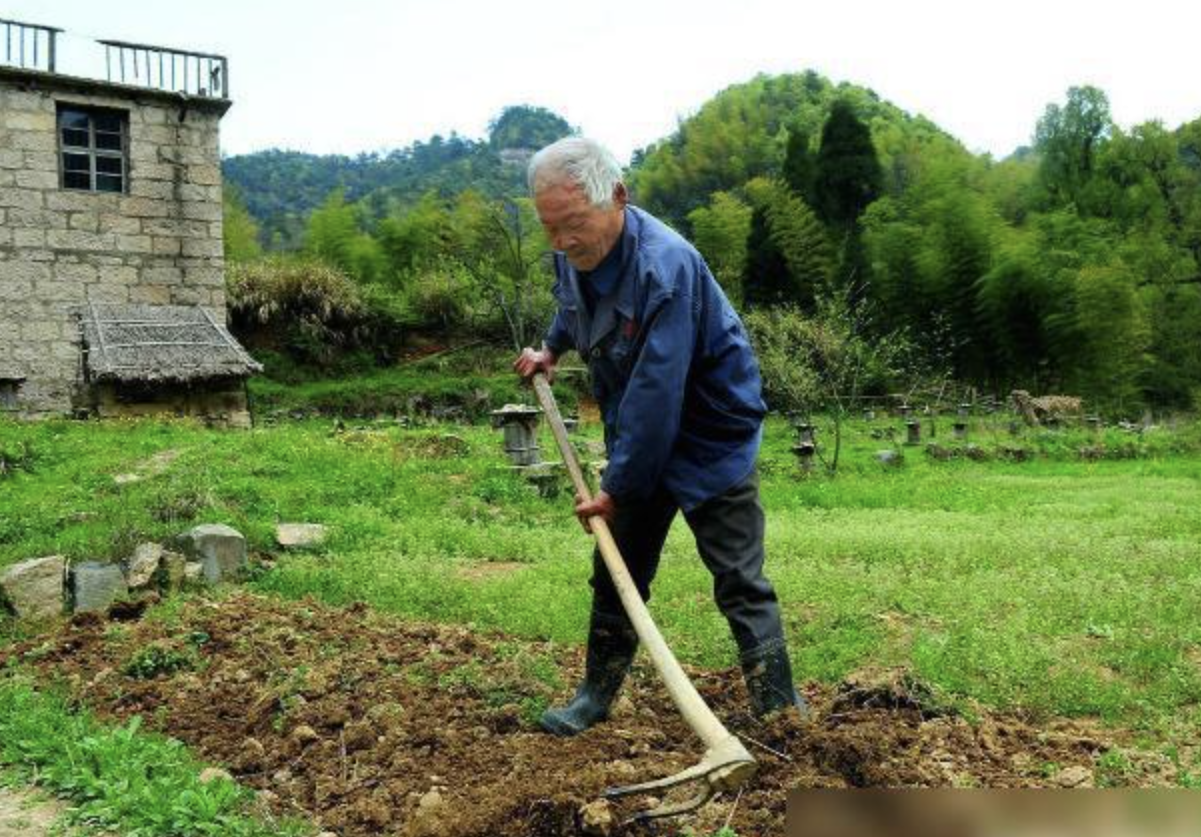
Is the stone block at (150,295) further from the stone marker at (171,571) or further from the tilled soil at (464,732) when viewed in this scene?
the tilled soil at (464,732)

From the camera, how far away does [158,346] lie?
15.3m

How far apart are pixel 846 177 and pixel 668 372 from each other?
110 feet

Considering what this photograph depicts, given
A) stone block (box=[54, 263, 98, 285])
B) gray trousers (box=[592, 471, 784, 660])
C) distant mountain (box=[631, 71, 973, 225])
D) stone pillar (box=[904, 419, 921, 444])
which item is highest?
distant mountain (box=[631, 71, 973, 225])

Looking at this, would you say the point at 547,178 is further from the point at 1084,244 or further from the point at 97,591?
the point at 1084,244

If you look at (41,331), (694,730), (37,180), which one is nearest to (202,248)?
(37,180)

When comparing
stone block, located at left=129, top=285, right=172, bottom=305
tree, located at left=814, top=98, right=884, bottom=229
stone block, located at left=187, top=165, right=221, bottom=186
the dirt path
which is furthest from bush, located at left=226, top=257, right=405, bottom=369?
the dirt path

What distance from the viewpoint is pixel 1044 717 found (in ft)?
11.1

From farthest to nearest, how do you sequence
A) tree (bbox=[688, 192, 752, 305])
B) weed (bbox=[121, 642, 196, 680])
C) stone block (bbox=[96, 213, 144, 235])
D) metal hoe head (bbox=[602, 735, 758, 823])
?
tree (bbox=[688, 192, 752, 305]) → stone block (bbox=[96, 213, 144, 235]) → weed (bbox=[121, 642, 196, 680]) → metal hoe head (bbox=[602, 735, 758, 823])

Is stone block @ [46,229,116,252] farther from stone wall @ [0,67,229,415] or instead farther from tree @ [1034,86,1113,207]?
tree @ [1034,86,1113,207]

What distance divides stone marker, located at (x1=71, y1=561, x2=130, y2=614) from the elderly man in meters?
3.06

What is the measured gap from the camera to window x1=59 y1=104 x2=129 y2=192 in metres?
16.9

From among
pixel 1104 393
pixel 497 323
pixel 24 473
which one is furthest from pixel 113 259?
pixel 1104 393

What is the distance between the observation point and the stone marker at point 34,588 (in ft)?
16.6

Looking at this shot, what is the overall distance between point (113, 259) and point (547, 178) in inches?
649
